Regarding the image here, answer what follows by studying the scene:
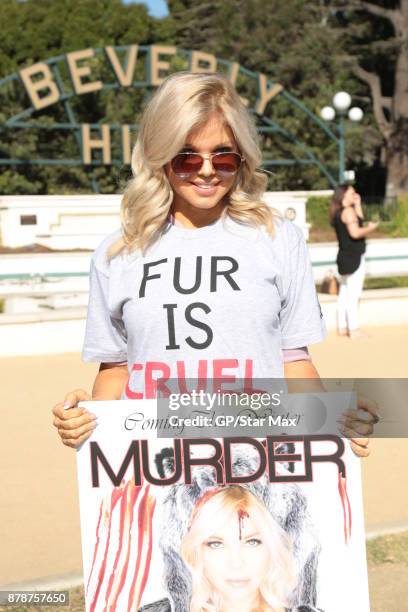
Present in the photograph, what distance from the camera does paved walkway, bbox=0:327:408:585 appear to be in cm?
450

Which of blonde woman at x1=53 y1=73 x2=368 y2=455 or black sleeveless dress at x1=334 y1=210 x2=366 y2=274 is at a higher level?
blonde woman at x1=53 y1=73 x2=368 y2=455

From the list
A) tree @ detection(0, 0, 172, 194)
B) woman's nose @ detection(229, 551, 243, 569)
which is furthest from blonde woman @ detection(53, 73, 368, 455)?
tree @ detection(0, 0, 172, 194)

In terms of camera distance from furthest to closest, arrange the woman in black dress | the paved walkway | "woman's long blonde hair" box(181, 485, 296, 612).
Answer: the woman in black dress
the paved walkway
"woman's long blonde hair" box(181, 485, 296, 612)

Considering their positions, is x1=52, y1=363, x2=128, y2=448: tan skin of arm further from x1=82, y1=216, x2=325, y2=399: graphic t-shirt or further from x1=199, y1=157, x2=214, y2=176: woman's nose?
x1=199, y1=157, x2=214, y2=176: woman's nose

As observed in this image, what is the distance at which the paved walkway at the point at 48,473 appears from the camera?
4.50 metres

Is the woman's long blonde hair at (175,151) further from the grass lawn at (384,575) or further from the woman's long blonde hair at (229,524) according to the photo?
the grass lawn at (384,575)

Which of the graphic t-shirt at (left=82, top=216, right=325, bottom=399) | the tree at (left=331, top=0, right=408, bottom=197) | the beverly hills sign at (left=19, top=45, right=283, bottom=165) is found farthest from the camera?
the tree at (left=331, top=0, right=408, bottom=197)

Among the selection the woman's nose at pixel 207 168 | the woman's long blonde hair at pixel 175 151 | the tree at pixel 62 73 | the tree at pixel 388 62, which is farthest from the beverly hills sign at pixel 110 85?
the woman's nose at pixel 207 168

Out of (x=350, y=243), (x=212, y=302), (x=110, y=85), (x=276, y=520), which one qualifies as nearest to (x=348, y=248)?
(x=350, y=243)

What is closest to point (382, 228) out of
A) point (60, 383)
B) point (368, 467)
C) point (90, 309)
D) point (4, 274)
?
point (4, 274)

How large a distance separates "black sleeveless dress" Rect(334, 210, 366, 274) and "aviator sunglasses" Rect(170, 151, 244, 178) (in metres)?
8.33

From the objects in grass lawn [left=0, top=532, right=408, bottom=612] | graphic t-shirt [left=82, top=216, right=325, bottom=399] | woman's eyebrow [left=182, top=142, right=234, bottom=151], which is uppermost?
woman's eyebrow [left=182, top=142, right=234, bottom=151]

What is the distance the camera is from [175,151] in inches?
94.1

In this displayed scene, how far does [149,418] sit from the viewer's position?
2.29 meters
